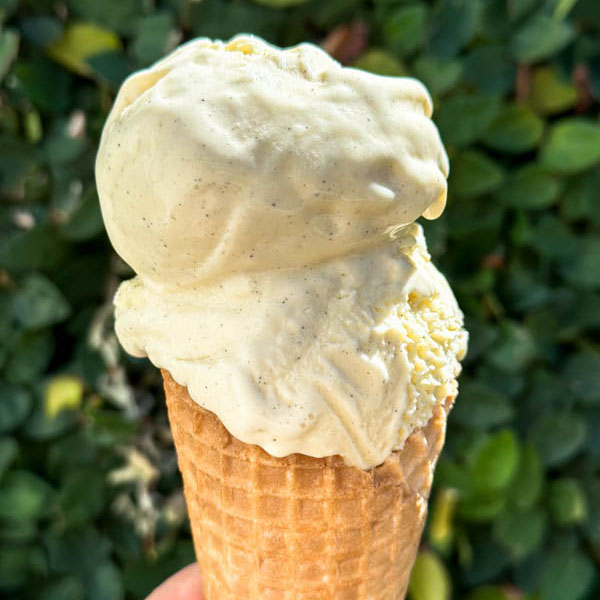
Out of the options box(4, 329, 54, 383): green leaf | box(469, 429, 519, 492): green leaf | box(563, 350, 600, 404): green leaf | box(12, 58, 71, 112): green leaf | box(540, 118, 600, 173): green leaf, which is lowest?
box(469, 429, 519, 492): green leaf

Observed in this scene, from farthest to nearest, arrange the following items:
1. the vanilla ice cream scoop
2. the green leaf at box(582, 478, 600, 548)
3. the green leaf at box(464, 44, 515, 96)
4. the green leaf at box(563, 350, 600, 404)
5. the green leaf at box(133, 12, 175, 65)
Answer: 1. the green leaf at box(582, 478, 600, 548)
2. the green leaf at box(563, 350, 600, 404)
3. the green leaf at box(464, 44, 515, 96)
4. the green leaf at box(133, 12, 175, 65)
5. the vanilla ice cream scoop

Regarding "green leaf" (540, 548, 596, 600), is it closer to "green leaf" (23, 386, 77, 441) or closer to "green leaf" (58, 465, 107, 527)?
"green leaf" (58, 465, 107, 527)

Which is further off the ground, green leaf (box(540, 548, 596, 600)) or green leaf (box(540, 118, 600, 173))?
green leaf (box(540, 118, 600, 173))

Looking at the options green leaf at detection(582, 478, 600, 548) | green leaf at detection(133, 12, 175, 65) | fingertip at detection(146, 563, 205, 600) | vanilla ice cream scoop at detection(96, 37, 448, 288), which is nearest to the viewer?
vanilla ice cream scoop at detection(96, 37, 448, 288)

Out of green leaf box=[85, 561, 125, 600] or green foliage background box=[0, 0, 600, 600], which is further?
green leaf box=[85, 561, 125, 600]

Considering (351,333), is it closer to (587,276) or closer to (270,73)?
(270,73)

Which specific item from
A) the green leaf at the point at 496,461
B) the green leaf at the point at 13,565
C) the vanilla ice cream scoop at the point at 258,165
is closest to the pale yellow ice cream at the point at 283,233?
the vanilla ice cream scoop at the point at 258,165

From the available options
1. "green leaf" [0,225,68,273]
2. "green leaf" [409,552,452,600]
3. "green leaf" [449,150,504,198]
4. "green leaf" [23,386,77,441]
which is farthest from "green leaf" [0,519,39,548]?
"green leaf" [449,150,504,198]
